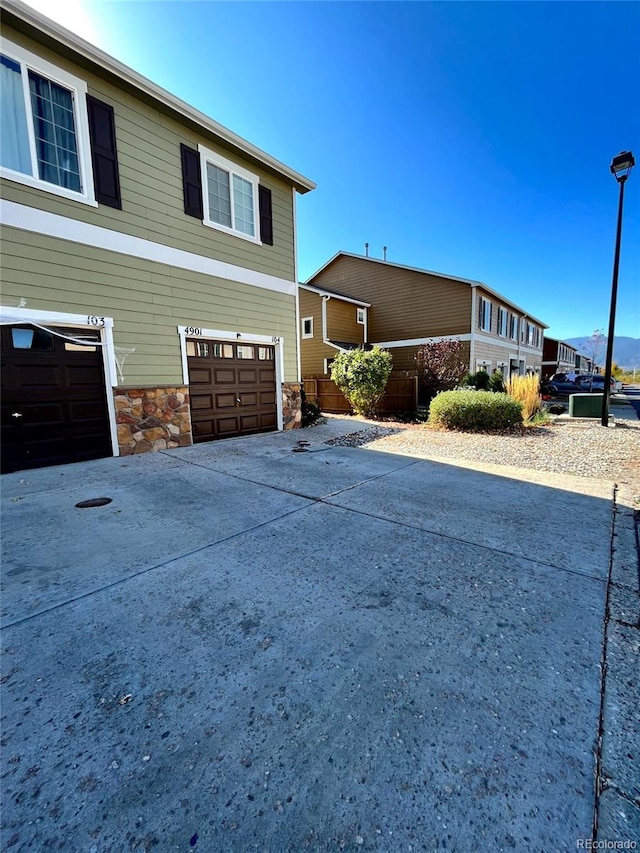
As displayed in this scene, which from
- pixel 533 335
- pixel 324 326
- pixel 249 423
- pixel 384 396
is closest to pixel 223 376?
pixel 249 423

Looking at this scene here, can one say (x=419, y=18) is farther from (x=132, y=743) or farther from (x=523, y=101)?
(x=132, y=743)

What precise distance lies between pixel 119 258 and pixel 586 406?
13442mm

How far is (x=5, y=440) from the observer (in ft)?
17.7

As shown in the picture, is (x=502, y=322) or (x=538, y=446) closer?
(x=538, y=446)

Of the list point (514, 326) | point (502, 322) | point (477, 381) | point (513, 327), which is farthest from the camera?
point (514, 326)

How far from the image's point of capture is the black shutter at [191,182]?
7.26 m

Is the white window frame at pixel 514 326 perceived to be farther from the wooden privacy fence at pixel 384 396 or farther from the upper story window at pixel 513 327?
the wooden privacy fence at pixel 384 396

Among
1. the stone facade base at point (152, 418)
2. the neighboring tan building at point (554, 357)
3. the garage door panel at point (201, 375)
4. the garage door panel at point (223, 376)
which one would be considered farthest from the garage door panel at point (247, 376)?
the neighboring tan building at point (554, 357)

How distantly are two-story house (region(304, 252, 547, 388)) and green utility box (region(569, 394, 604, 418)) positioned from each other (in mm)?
5195

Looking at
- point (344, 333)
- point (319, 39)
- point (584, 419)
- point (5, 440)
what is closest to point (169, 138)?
point (319, 39)

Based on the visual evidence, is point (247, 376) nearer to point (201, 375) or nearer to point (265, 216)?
point (201, 375)

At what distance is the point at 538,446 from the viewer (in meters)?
7.52

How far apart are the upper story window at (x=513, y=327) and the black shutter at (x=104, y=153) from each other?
21.2m

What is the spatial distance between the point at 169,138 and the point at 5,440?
637 centimetres
